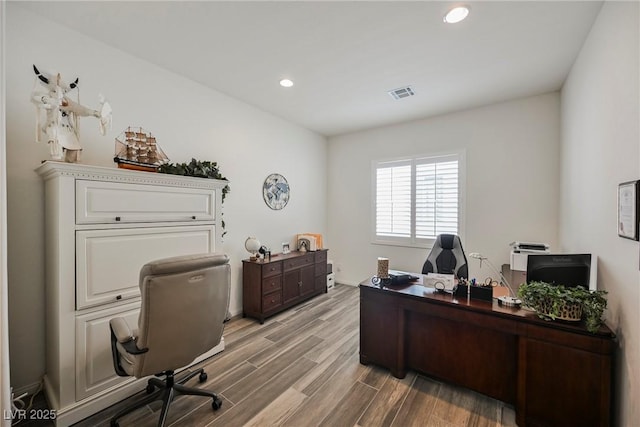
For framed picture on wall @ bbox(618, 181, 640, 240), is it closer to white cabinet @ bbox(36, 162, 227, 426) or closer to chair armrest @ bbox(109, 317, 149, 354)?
chair armrest @ bbox(109, 317, 149, 354)

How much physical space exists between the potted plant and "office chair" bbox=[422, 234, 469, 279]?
1.33 meters

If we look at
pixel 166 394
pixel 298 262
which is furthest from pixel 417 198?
pixel 166 394

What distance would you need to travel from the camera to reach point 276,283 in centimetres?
360

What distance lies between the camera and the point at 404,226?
4.48 meters

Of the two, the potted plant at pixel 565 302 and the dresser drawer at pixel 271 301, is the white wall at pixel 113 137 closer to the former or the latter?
the dresser drawer at pixel 271 301

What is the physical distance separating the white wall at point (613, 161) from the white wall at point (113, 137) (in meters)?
3.58

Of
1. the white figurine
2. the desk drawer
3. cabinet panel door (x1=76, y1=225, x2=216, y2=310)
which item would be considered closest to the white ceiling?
the white figurine

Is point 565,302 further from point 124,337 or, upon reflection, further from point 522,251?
point 124,337

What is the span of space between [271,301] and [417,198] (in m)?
2.82

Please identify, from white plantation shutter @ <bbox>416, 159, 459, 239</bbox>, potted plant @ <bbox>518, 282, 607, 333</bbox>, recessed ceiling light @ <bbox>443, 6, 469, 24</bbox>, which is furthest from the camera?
white plantation shutter @ <bbox>416, 159, 459, 239</bbox>

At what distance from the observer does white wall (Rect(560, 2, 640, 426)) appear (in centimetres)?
143

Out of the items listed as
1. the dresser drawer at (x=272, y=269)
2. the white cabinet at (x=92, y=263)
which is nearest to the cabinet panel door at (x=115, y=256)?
the white cabinet at (x=92, y=263)

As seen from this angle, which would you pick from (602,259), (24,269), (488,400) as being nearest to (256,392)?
(488,400)

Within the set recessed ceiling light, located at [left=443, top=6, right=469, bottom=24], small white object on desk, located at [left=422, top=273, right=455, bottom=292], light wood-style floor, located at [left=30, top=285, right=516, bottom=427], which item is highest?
recessed ceiling light, located at [left=443, top=6, right=469, bottom=24]
